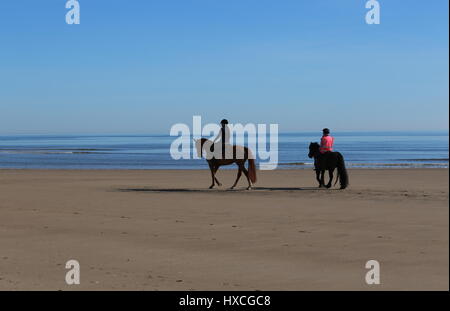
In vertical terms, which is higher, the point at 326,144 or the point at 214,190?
the point at 326,144

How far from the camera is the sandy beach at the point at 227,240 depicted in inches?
288

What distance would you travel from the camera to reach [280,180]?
2442 cm

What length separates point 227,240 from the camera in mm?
10016

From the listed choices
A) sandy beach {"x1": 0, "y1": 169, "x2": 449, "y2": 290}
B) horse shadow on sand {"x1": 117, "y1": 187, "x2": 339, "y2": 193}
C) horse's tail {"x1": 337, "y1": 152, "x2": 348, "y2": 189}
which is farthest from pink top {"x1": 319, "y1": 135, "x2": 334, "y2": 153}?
sandy beach {"x1": 0, "y1": 169, "x2": 449, "y2": 290}

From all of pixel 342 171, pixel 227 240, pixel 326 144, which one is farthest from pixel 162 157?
Answer: pixel 227 240

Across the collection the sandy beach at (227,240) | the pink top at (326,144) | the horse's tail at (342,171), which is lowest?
the sandy beach at (227,240)

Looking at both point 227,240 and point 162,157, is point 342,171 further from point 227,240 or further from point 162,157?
point 162,157

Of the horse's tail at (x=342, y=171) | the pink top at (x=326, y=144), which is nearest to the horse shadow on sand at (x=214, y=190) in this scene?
the horse's tail at (x=342, y=171)

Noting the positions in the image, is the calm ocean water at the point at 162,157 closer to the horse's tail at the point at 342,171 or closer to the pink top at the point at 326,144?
the pink top at the point at 326,144

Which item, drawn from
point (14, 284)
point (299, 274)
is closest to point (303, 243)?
point (299, 274)

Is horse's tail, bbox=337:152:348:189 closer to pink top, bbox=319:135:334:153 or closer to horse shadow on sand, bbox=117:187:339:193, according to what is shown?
horse shadow on sand, bbox=117:187:339:193

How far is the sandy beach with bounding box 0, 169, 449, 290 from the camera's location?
7316 millimetres
